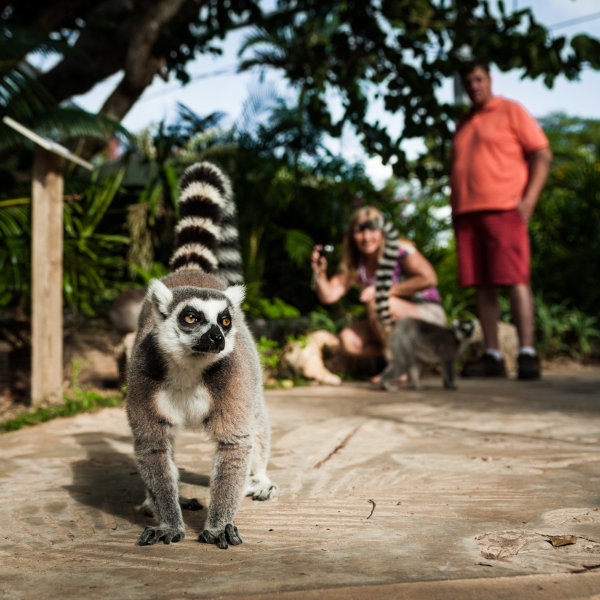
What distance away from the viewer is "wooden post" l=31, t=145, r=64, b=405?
16.0ft

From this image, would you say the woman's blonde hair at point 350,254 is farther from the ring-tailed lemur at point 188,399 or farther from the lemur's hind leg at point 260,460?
the ring-tailed lemur at point 188,399

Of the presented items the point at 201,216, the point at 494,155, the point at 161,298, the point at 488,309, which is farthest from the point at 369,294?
the point at 161,298

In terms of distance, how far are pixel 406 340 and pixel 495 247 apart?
1212mm

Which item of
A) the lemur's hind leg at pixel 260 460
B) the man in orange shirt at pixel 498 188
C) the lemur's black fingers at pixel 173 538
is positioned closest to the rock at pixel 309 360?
the man in orange shirt at pixel 498 188

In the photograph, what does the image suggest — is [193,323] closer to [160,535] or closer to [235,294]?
[235,294]

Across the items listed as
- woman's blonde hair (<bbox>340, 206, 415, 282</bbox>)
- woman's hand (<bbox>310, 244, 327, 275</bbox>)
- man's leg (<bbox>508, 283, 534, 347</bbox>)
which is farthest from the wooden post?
man's leg (<bbox>508, 283, 534, 347</bbox>)

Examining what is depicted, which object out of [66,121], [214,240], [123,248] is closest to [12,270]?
[66,121]

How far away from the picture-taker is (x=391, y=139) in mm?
5125

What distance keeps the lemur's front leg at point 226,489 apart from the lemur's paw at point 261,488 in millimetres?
278

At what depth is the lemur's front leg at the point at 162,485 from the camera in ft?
6.72

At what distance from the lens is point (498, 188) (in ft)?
19.3

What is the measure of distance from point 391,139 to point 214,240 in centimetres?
256

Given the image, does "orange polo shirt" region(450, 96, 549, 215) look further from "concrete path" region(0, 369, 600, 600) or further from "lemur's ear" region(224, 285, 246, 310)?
"lemur's ear" region(224, 285, 246, 310)

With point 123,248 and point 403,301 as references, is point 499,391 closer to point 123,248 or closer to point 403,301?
point 403,301
